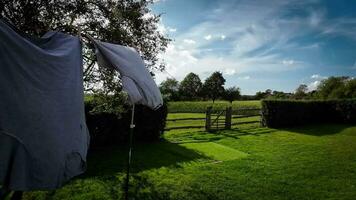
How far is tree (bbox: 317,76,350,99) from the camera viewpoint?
71350 mm

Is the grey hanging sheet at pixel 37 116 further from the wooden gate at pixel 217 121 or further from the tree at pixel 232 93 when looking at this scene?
the tree at pixel 232 93

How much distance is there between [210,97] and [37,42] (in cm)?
7761

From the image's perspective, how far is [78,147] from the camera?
11.2 feet

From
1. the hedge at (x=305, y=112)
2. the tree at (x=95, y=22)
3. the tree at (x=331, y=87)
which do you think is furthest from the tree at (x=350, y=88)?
the tree at (x=95, y=22)

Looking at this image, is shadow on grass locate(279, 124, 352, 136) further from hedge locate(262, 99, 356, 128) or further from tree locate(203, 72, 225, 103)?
tree locate(203, 72, 225, 103)

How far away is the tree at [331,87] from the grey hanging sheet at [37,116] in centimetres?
7662

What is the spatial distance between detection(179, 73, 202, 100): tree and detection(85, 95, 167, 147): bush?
2963 inches

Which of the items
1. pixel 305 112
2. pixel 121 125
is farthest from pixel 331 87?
pixel 121 125

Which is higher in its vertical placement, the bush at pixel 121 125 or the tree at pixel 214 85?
the tree at pixel 214 85

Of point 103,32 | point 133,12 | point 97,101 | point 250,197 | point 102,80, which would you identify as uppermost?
point 133,12

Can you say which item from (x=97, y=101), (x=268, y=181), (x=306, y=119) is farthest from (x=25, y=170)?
(x=306, y=119)

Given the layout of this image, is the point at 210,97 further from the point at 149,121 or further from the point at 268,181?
the point at 268,181

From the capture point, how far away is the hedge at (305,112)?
21953 mm

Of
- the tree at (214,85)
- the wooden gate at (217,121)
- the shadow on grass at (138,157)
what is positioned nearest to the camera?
the shadow on grass at (138,157)
